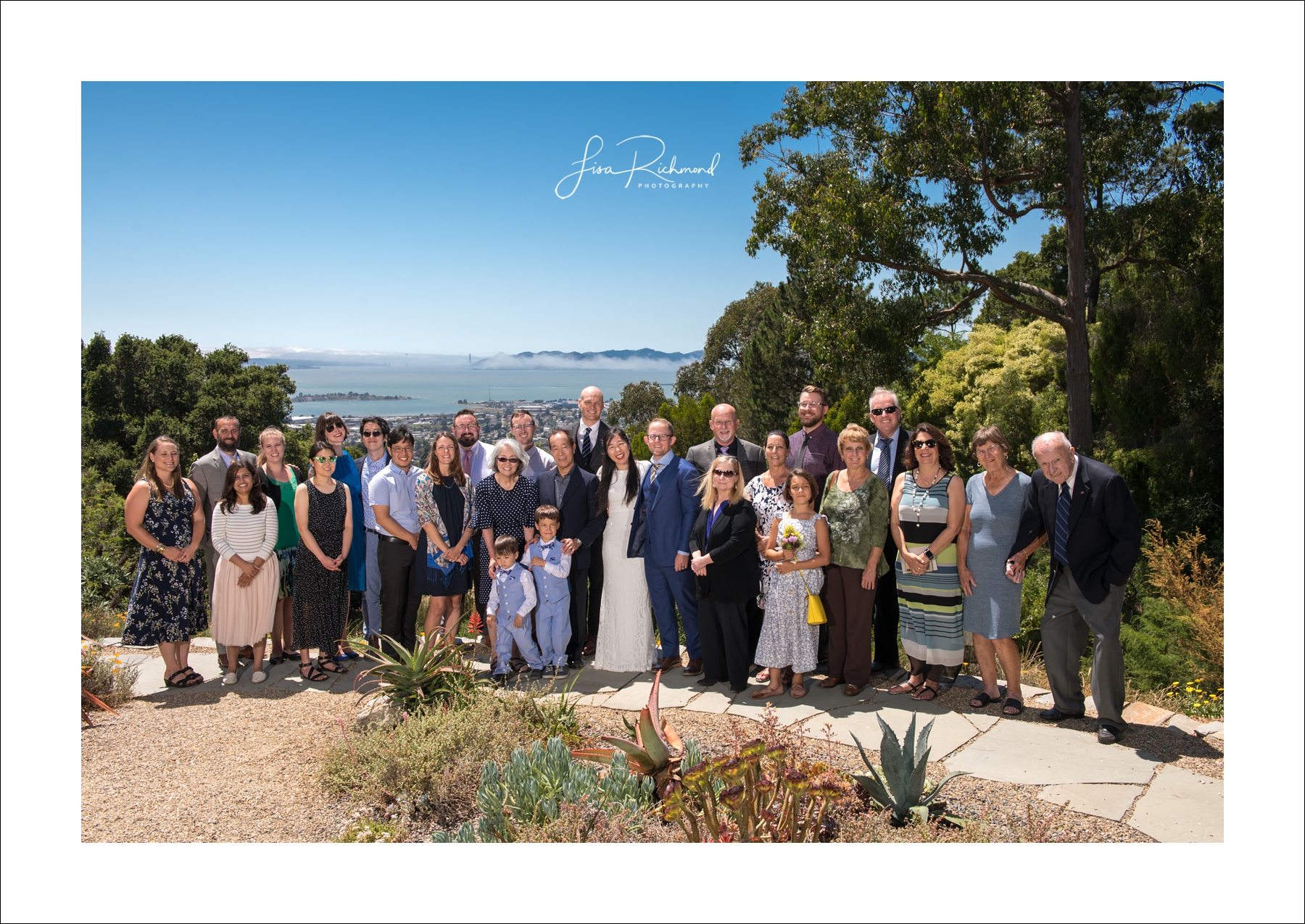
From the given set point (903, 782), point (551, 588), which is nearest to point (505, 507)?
point (551, 588)

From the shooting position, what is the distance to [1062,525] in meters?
4.38

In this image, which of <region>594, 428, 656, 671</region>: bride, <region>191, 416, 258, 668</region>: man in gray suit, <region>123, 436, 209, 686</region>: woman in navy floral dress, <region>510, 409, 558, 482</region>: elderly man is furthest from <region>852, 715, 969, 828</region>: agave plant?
<region>191, 416, 258, 668</region>: man in gray suit

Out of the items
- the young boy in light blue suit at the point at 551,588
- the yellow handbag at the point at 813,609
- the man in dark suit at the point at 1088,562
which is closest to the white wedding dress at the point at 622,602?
the young boy in light blue suit at the point at 551,588

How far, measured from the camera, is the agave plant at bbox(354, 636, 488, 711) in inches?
Result: 187

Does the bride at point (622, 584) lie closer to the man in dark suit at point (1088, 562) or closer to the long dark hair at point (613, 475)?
the long dark hair at point (613, 475)

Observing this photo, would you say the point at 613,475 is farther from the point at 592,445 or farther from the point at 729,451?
the point at 729,451

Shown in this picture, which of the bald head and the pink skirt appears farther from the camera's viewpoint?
the pink skirt

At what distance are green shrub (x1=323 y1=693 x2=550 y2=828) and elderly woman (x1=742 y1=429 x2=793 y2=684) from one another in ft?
5.45

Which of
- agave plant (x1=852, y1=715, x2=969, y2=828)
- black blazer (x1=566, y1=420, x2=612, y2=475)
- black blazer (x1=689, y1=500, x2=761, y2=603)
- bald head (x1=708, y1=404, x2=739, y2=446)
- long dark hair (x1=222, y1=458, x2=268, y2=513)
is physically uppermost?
bald head (x1=708, y1=404, x2=739, y2=446)

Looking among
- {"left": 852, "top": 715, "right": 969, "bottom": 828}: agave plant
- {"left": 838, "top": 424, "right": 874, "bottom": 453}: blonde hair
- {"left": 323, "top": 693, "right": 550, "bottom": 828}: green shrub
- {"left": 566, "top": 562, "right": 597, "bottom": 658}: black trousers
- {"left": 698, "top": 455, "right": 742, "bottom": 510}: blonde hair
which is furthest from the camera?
{"left": 566, "top": 562, "right": 597, "bottom": 658}: black trousers

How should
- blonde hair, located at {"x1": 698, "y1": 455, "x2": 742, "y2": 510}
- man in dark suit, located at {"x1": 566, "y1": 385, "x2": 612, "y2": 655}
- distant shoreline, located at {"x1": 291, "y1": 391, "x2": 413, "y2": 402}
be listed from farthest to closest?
distant shoreline, located at {"x1": 291, "y1": 391, "x2": 413, "y2": 402} < man in dark suit, located at {"x1": 566, "y1": 385, "x2": 612, "y2": 655} < blonde hair, located at {"x1": 698, "y1": 455, "x2": 742, "y2": 510}

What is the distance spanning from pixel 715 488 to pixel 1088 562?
2095 millimetres

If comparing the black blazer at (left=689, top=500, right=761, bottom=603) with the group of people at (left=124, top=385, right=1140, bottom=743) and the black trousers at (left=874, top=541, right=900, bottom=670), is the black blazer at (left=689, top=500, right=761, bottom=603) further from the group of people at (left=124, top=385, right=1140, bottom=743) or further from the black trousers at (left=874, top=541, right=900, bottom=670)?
the black trousers at (left=874, top=541, right=900, bottom=670)

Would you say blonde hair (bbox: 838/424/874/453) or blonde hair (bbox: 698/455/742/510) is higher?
blonde hair (bbox: 838/424/874/453)
